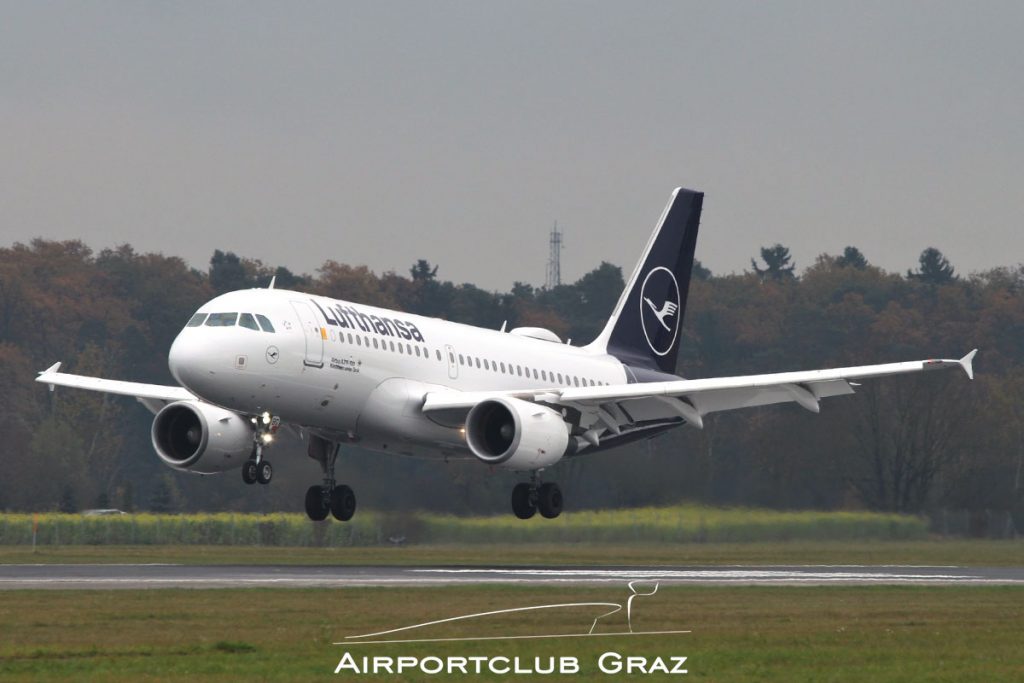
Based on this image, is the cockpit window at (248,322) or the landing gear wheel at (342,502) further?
the landing gear wheel at (342,502)

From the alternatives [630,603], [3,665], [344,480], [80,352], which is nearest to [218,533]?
[344,480]

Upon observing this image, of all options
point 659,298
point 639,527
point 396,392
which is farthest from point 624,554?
point 659,298

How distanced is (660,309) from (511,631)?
97.0 ft

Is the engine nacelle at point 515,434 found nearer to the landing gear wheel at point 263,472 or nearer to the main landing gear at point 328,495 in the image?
the main landing gear at point 328,495

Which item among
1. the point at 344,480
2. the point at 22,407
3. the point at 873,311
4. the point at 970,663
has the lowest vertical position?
the point at 970,663

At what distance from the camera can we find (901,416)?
54.0 metres

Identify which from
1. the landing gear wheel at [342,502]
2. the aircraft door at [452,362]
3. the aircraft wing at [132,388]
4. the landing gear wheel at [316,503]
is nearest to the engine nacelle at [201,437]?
the aircraft wing at [132,388]

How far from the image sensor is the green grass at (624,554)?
150ft

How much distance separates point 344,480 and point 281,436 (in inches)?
198

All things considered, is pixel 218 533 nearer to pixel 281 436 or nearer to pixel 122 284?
pixel 281 436

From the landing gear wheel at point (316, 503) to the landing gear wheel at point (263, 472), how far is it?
541 cm

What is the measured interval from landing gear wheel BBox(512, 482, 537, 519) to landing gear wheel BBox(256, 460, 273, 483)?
8.10m

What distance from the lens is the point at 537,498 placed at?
45375 mm

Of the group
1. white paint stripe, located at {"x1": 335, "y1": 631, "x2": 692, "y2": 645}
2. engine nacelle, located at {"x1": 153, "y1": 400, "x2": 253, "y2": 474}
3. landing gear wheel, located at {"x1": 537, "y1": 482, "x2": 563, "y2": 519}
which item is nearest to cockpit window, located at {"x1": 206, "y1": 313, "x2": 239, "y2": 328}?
engine nacelle, located at {"x1": 153, "y1": 400, "x2": 253, "y2": 474}
